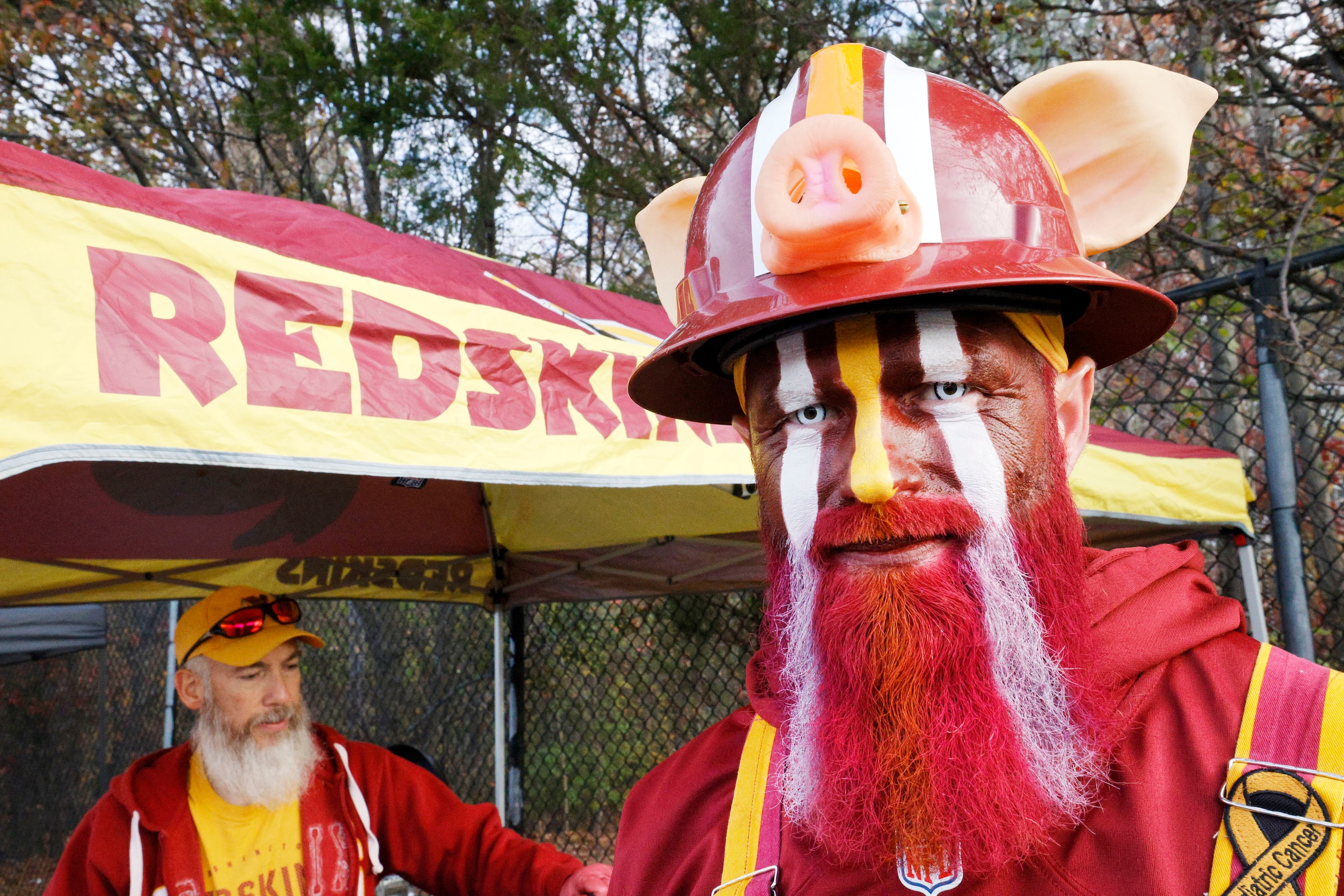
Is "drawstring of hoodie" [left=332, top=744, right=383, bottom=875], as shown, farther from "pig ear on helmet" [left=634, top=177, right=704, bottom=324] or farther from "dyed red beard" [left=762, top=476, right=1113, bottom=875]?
"dyed red beard" [left=762, top=476, right=1113, bottom=875]

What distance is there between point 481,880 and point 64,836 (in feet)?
21.2

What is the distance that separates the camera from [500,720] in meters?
4.74

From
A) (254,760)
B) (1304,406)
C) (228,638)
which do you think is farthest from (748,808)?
(1304,406)

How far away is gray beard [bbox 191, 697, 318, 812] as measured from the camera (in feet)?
10.7

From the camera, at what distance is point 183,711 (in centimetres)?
758

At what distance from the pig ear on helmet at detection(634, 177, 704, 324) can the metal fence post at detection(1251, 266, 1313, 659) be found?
2486 mm

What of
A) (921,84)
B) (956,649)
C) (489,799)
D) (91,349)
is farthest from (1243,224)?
(489,799)

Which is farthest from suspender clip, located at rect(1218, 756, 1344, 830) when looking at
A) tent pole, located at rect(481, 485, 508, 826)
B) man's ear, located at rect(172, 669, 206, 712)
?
tent pole, located at rect(481, 485, 508, 826)

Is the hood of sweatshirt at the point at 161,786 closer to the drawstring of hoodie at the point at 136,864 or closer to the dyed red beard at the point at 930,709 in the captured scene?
the drawstring of hoodie at the point at 136,864

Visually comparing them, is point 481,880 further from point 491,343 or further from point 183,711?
point 183,711

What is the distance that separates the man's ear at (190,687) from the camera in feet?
11.9

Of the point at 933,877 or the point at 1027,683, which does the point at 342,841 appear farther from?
the point at 1027,683

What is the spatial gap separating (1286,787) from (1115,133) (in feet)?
3.15

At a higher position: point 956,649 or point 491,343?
point 491,343
